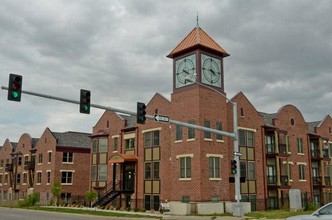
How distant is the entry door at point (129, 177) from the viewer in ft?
146

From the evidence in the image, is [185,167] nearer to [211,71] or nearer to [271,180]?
[211,71]

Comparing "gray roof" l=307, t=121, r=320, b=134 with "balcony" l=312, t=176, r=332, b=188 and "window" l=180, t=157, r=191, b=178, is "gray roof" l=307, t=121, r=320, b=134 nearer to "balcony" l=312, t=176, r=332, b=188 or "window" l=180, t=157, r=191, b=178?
"balcony" l=312, t=176, r=332, b=188

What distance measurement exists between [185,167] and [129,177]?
33.7 feet

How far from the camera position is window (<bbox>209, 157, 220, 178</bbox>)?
36.3 meters

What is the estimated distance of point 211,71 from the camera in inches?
1502

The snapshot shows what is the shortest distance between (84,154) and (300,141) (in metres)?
29.3

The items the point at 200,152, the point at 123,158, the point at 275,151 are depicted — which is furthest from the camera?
the point at 275,151

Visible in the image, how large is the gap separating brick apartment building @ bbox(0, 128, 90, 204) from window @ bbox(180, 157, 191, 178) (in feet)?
76.7

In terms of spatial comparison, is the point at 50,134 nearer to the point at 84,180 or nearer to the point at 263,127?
the point at 84,180

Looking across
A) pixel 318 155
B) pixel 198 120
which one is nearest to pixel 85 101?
pixel 198 120

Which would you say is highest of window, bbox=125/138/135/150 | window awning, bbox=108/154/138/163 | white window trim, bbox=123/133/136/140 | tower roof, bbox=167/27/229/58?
tower roof, bbox=167/27/229/58

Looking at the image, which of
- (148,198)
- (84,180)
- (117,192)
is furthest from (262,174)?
(84,180)

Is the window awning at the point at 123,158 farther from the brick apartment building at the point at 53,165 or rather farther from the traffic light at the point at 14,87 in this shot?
the traffic light at the point at 14,87

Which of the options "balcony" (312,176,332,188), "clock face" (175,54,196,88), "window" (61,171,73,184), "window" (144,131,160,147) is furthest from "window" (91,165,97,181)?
"balcony" (312,176,332,188)
